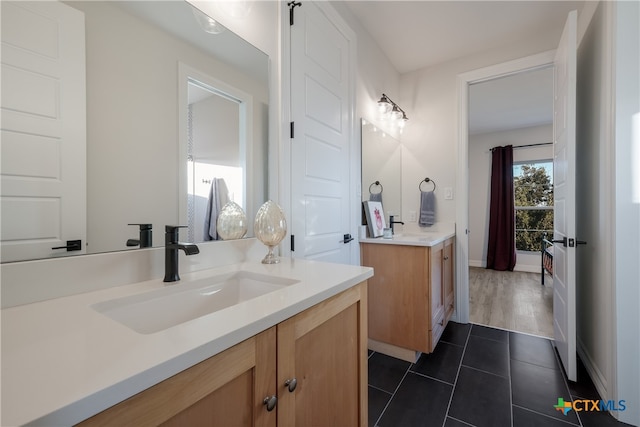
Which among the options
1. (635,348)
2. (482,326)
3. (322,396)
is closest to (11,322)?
(322,396)

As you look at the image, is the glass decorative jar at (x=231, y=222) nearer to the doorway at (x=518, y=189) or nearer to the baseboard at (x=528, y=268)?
the doorway at (x=518, y=189)

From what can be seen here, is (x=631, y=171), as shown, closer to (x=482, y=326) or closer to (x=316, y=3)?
(x=482, y=326)

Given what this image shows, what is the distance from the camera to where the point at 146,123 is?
36.4 inches

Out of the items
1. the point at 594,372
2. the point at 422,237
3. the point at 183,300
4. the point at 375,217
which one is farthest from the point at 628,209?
the point at 183,300

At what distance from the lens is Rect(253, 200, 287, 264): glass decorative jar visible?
1.15 metres

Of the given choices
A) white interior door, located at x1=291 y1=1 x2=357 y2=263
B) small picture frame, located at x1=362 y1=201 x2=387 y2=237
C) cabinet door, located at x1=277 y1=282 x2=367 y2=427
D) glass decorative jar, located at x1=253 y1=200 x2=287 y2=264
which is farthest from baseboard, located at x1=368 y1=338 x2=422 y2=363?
glass decorative jar, located at x1=253 y1=200 x2=287 y2=264

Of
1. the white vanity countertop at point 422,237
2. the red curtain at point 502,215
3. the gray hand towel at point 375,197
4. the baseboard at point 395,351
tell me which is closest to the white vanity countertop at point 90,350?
the white vanity countertop at point 422,237

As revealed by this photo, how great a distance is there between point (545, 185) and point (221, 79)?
562 centimetres

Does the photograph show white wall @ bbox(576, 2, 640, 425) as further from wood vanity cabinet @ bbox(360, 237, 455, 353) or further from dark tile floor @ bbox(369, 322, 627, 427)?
wood vanity cabinet @ bbox(360, 237, 455, 353)

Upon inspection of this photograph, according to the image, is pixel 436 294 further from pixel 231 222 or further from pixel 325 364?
pixel 231 222

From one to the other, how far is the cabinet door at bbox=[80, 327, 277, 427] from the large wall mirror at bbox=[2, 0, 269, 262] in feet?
1.86

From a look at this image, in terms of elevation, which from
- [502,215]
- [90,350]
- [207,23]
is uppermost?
[207,23]

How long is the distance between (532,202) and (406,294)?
4347mm

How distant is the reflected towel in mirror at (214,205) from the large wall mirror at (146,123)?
1 cm
